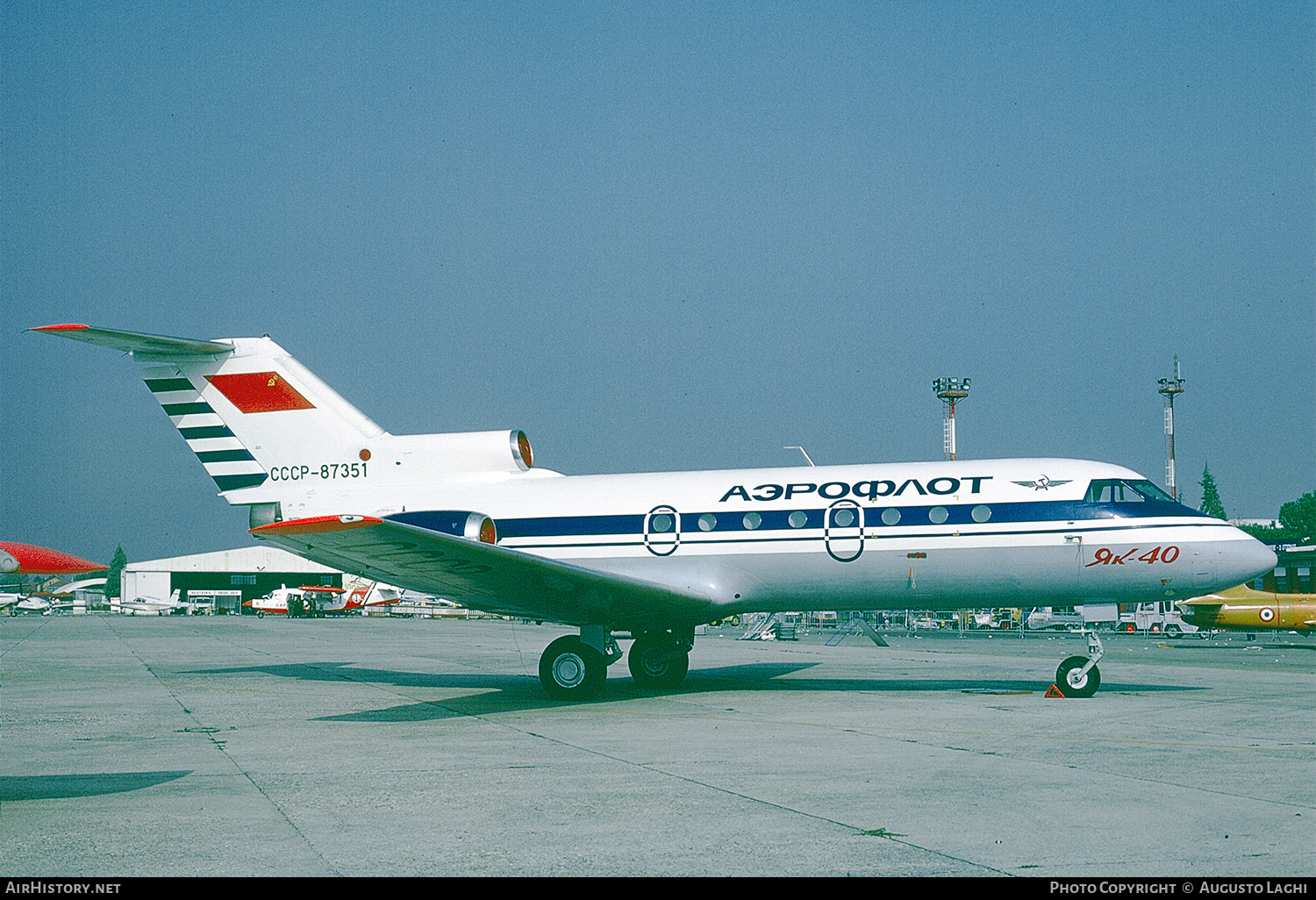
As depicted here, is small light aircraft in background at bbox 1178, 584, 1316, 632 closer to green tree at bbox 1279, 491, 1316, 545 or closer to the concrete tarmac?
the concrete tarmac

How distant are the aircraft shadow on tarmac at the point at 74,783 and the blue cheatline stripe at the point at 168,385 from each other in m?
10.9

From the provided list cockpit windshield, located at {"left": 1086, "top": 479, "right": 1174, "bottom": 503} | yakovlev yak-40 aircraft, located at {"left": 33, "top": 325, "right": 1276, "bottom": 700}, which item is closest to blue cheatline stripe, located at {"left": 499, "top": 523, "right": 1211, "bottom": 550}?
yakovlev yak-40 aircraft, located at {"left": 33, "top": 325, "right": 1276, "bottom": 700}

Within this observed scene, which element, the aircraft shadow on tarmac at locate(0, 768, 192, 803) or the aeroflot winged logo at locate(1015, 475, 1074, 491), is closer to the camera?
the aircraft shadow on tarmac at locate(0, 768, 192, 803)

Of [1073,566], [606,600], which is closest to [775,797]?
[606,600]

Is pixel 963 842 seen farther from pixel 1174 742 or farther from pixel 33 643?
pixel 33 643

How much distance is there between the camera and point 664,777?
1013 cm

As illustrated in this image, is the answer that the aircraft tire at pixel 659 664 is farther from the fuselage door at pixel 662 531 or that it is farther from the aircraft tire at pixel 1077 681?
the aircraft tire at pixel 1077 681

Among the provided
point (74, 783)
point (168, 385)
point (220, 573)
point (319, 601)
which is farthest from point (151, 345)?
point (220, 573)

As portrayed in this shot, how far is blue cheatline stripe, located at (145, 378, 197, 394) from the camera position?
66.9 feet

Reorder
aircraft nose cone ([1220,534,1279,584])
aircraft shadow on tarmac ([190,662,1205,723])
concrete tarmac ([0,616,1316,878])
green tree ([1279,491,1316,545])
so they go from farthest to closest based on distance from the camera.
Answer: green tree ([1279,491,1316,545]) → aircraft nose cone ([1220,534,1279,584]) → aircraft shadow on tarmac ([190,662,1205,723]) → concrete tarmac ([0,616,1316,878])

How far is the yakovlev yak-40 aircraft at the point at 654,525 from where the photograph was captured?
1725 cm

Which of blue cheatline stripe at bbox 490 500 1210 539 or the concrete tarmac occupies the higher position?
blue cheatline stripe at bbox 490 500 1210 539

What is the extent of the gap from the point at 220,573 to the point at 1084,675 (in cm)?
10187

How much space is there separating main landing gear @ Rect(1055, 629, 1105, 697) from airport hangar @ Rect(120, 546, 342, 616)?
296 ft
